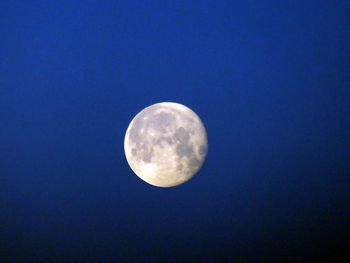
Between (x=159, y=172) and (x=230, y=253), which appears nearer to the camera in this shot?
(x=159, y=172)

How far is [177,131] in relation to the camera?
1885mm

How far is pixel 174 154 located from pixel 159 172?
0.19m

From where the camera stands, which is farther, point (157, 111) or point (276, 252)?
point (276, 252)

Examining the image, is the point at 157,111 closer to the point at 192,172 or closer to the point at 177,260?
the point at 192,172

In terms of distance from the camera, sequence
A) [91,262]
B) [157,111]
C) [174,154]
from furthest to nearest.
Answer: [91,262] < [157,111] < [174,154]

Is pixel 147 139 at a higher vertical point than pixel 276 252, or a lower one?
higher

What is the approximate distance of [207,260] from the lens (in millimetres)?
3408

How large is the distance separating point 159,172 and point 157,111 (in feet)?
1.63

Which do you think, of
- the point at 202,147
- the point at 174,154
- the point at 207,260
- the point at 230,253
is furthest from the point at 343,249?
the point at 174,154

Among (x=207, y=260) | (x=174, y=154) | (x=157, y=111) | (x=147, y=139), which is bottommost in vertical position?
(x=207, y=260)

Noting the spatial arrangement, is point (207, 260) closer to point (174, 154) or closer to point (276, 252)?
point (276, 252)

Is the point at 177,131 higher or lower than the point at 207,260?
higher

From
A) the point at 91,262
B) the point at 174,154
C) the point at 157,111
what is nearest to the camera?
the point at 174,154

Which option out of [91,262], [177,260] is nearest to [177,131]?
[177,260]
